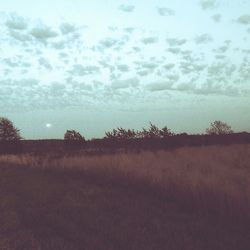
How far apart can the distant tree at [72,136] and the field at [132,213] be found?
59464mm

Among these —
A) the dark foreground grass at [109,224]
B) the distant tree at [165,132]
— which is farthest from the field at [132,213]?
the distant tree at [165,132]

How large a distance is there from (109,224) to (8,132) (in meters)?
64.0

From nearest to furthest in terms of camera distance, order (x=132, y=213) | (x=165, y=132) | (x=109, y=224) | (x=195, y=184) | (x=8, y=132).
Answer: (x=109, y=224), (x=132, y=213), (x=195, y=184), (x=165, y=132), (x=8, y=132)

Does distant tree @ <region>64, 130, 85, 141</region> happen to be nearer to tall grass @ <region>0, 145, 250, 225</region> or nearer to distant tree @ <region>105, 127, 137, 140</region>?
distant tree @ <region>105, 127, 137, 140</region>

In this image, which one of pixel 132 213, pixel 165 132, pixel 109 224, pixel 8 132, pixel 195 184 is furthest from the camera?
pixel 8 132

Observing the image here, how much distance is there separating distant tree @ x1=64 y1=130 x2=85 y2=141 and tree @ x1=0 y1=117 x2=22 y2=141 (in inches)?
342

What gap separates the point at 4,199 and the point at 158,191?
419 cm

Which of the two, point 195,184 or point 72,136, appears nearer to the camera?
point 195,184

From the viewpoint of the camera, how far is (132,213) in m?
8.54

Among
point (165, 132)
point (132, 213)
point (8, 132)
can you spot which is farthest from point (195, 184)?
point (8, 132)

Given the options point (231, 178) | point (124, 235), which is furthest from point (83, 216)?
point (231, 178)

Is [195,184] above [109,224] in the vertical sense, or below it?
above

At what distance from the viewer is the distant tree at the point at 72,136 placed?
73.4 meters

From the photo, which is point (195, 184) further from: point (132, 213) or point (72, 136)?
point (72, 136)
